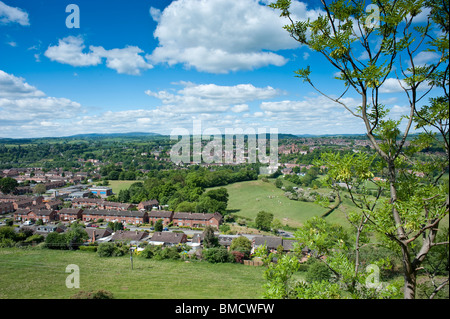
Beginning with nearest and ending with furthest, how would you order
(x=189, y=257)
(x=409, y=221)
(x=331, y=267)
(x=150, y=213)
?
(x=409, y=221), (x=331, y=267), (x=189, y=257), (x=150, y=213)

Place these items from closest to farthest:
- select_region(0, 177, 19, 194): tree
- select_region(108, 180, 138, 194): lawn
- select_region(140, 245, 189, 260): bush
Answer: select_region(140, 245, 189, 260): bush, select_region(0, 177, 19, 194): tree, select_region(108, 180, 138, 194): lawn

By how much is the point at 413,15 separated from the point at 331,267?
2894mm

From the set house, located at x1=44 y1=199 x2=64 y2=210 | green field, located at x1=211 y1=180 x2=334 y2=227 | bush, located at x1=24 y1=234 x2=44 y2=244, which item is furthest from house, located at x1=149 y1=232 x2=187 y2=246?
house, located at x1=44 y1=199 x2=64 y2=210

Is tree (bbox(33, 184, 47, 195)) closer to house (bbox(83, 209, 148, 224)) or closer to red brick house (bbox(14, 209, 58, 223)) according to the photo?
red brick house (bbox(14, 209, 58, 223))

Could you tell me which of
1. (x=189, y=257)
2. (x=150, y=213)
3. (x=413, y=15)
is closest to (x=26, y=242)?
(x=150, y=213)

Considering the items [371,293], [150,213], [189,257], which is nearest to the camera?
[371,293]

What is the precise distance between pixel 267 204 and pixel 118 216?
1931 centimetres

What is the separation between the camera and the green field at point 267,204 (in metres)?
29.9

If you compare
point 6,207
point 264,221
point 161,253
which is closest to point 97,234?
point 161,253

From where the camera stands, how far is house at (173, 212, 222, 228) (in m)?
28.7

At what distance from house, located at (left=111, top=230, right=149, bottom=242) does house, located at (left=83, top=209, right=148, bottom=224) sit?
5.89m

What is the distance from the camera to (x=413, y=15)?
2676mm

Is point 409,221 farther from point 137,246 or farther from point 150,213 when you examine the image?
point 150,213

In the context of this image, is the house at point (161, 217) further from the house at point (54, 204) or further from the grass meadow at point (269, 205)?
the house at point (54, 204)
